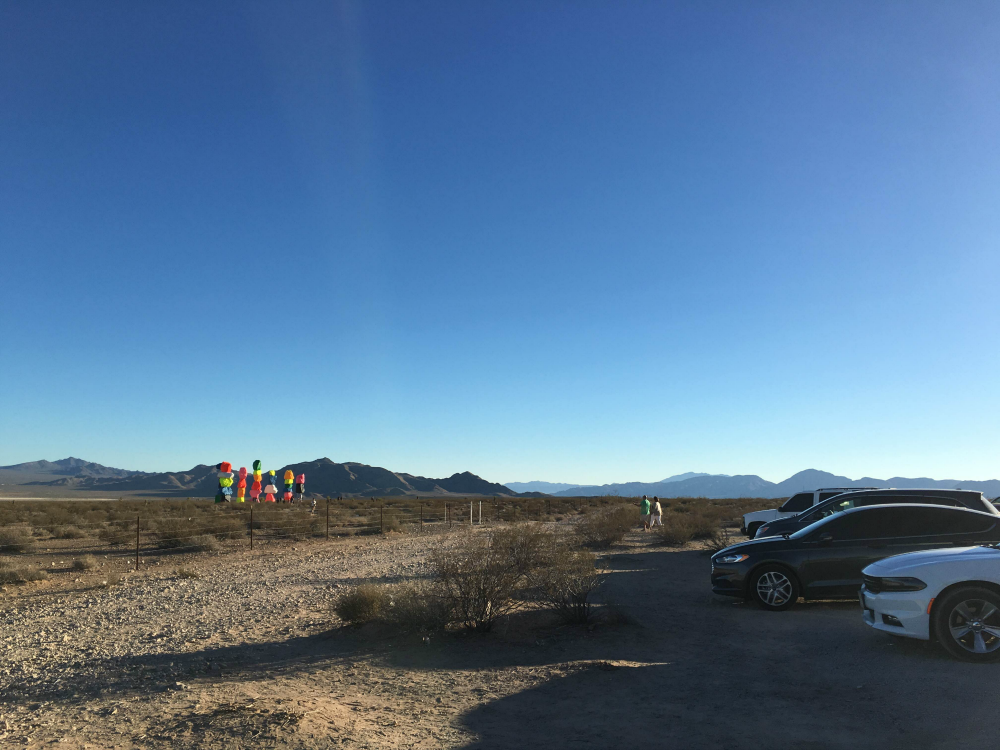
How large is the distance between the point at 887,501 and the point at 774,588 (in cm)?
379

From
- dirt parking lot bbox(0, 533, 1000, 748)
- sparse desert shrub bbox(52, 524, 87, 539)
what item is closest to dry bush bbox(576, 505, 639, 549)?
dirt parking lot bbox(0, 533, 1000, 748)

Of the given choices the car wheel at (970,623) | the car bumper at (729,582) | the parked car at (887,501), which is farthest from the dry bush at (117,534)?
the car wheel at (970,623)

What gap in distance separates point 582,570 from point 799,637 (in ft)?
9.44

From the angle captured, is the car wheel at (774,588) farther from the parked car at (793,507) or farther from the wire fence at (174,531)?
the wire fence at (174,531)

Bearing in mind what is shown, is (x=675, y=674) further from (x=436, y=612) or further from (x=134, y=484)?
(x=134, y=484)

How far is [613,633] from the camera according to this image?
881 centimetres

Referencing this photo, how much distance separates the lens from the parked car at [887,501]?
1115cm

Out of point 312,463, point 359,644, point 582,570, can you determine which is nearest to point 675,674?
point 582,570

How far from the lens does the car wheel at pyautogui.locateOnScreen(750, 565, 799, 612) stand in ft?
32.5

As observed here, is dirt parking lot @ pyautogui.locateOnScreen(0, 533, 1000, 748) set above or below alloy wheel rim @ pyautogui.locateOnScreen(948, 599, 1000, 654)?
below

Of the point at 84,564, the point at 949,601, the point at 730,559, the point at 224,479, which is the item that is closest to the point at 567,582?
the point at 730,559

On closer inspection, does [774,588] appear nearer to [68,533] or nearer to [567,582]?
[567,582]

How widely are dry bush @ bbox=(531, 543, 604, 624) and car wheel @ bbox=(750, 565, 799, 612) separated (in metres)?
2.53

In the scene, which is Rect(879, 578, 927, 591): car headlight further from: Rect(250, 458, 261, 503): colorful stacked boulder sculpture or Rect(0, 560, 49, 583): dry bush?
Rect(250, 458, 261, 503): colorful stacked boulder sculpture
